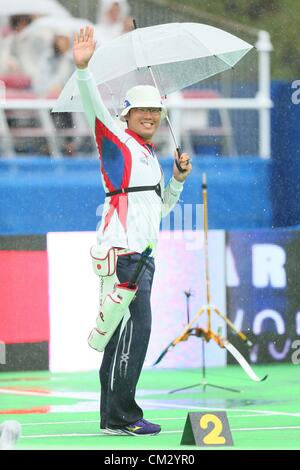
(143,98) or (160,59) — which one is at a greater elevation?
(160,59)

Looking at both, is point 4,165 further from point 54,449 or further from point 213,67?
point 54,449

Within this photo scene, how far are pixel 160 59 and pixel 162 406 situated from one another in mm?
2080

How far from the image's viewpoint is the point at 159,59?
8430mm

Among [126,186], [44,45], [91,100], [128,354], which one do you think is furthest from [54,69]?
[128,354]

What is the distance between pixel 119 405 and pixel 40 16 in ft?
14.7

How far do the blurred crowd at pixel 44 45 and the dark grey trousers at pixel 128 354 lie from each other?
3.53m

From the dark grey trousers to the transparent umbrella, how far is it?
1.03 meters

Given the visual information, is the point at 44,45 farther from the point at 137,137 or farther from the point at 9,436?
the point at 9,436

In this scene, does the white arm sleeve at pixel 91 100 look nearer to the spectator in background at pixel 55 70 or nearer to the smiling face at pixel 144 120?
the smiling face at pixel 144 120

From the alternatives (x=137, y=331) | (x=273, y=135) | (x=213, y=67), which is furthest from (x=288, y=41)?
(x=137, y=331)

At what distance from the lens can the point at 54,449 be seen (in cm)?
758

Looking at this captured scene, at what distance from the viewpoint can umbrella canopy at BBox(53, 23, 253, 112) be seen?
27.6 ft

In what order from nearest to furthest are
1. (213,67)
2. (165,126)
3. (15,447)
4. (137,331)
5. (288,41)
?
1. (15,447)
2. (137,331)
3. (213,67)
4. (165,126)
5. (288,41)

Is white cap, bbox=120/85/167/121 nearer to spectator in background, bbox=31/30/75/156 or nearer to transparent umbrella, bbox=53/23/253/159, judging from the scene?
transparent umbrella, bbox=53/23/253/159
